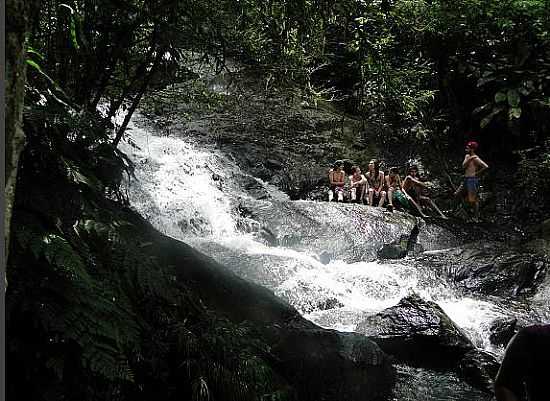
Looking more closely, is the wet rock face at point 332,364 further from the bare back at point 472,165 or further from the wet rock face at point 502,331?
the bare back at point 472,165

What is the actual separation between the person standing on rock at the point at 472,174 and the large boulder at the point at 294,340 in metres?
8.26

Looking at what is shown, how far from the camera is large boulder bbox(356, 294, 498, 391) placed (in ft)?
19.4

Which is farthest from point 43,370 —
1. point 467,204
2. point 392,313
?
point 467,204

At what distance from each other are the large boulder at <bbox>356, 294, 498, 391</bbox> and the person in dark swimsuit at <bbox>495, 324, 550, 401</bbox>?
419 cm

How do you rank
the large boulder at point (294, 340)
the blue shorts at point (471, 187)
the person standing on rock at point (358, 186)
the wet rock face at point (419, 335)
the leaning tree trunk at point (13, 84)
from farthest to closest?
the person standing on rock at point (358, 186)
the blue shorts at point (471, 187)
the wet rock face at point (419, 335)
the large boulder at point (294, 340)
the leaning tree trunk at point (13, 84)

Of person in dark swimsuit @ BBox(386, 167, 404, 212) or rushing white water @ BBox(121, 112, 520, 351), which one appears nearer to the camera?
rushing white water @ BBox(121, 112, 520, 351)

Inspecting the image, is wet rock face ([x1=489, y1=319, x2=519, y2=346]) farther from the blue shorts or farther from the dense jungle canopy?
the blue shorts

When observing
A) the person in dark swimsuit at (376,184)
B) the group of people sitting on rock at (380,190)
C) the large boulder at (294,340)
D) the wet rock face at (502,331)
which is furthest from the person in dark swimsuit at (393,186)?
the large boulder at (294,340)

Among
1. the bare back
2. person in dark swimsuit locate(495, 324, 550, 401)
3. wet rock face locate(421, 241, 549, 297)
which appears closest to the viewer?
person in dark swimsuit locate(495, 324, 550, 401)

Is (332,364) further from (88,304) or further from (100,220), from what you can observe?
(88,304)

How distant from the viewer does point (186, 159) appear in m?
13.4

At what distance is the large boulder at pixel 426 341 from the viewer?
19.4 feet

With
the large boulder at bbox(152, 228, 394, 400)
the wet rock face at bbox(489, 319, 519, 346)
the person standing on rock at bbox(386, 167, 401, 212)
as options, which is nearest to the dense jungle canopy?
the large boulder at bbox(152, 228, 394, 400)

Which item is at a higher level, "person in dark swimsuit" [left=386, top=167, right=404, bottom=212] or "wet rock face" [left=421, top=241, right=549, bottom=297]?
"person in dark swimsuit" [left=386, top=167, right=404, bottom=212]
